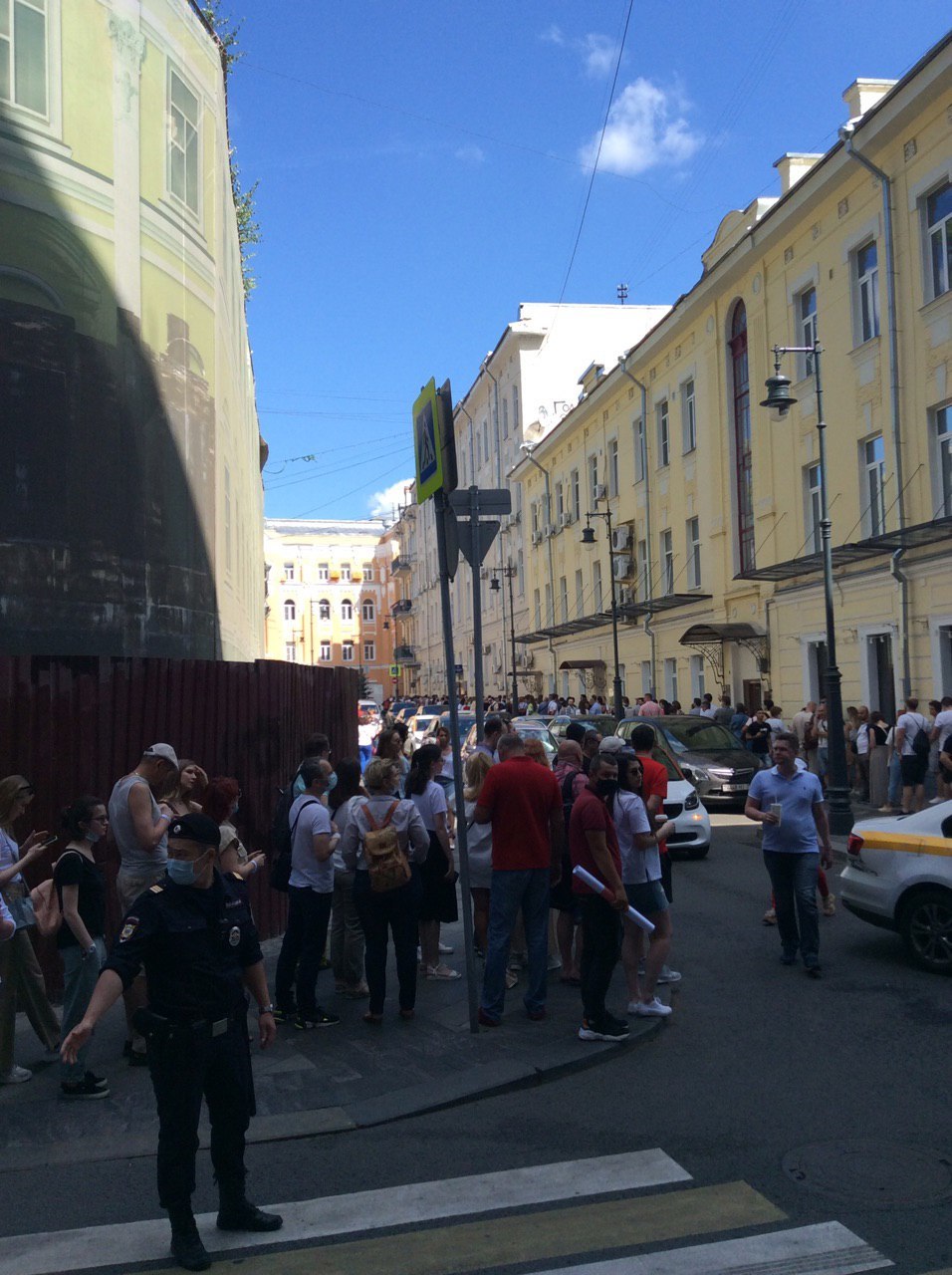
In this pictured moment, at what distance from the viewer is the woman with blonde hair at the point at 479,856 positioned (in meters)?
8.24

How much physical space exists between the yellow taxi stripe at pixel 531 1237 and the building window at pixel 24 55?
33.8ft

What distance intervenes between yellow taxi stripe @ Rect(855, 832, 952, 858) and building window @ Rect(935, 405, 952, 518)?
41.2ft

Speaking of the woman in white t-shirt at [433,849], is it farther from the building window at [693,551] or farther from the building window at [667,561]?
the building window at [667,561]

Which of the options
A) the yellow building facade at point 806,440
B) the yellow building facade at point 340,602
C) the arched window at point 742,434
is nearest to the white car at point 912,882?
the yellow building facade at point 806,440

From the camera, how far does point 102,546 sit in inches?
436

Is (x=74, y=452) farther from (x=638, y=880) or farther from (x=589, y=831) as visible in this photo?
(x=638, y=880)

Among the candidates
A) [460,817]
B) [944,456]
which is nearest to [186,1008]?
[460,817]

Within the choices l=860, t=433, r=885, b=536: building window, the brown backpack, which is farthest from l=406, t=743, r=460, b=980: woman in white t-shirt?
l=860, t=433, r=885, b=536: building window

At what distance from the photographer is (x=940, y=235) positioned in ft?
65.5

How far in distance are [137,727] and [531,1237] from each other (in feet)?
17.9

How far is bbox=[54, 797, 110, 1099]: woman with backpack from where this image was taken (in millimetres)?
6273

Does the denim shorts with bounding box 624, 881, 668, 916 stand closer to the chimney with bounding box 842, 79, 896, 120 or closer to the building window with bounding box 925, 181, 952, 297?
the building window with bounding box 925, 181, 952, 297

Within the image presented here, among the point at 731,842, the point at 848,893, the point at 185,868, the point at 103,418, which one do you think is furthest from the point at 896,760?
the point at 185,868

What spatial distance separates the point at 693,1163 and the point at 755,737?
693 inches
